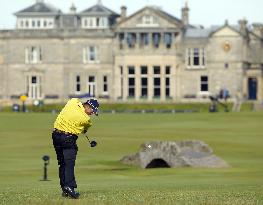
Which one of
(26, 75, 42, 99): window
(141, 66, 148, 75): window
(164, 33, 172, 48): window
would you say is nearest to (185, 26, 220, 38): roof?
(164, 33, 172, 48): window

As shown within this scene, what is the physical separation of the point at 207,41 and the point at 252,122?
54613mm

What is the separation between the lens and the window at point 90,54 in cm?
15088

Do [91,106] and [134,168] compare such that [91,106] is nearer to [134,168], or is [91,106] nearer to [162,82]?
[134,168]

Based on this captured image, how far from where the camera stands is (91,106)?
28.0m

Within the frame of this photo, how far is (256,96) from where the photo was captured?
150 meters

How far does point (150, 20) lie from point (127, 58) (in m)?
5.43

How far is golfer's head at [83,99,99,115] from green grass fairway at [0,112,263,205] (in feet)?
6.52

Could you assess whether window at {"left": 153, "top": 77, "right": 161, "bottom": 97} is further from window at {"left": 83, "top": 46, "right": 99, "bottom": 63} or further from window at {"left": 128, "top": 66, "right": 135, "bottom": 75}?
window at {"left": 83, "top": 46, "right": 99, "bottom": 63}

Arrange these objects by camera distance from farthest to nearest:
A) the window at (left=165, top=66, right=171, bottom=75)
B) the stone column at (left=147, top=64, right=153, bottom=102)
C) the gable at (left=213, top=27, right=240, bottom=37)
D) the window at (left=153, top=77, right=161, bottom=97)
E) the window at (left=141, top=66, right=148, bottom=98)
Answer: the window at (left=165, top=66, right=171, bottom=75) < the gable at (left=213, top=27, right=240, bottom=37) < the window at (left=141, top=66, right=148, bottom=98) < the window at (left=153, top=77, right=161, bottom=97) < the stone column at (left=147, top=64, right=153, bottom=102)

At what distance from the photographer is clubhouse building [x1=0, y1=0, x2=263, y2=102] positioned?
146875 mm

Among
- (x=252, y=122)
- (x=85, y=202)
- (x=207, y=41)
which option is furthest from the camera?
(x=207, y=41)

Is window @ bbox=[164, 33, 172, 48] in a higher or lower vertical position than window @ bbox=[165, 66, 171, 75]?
higher

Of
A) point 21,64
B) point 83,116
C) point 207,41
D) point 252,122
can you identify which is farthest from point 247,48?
point 83,116

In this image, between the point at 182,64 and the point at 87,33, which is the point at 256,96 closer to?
the point at 182,64
